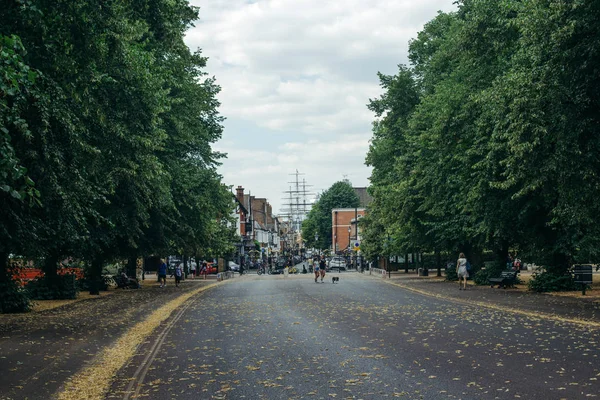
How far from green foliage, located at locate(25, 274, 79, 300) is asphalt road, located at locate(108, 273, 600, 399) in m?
12.0

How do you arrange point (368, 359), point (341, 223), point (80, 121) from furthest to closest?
1. point (341, 223)
2. point (80, 121)
3. point (368, 359)

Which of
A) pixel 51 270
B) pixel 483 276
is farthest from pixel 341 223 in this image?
pixel 51 270

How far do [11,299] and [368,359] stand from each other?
1511 centimetres

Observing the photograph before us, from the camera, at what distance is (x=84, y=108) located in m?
17.6

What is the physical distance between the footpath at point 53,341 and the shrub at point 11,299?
67cm

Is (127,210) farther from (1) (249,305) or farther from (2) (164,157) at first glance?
(1) (249,305)

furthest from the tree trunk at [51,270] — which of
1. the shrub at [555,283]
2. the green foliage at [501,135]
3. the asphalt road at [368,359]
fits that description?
the shrub at [555,283]

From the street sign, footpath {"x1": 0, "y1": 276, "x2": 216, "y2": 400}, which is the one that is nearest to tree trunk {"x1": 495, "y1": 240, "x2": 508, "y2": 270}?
the street sign

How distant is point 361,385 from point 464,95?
2408 centimetres

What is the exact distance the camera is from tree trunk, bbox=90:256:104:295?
32.5 m

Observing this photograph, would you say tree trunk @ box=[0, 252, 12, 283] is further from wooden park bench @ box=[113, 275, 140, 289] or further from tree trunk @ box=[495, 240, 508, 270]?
tree trunk @ box=[495, 240, 508, 270]

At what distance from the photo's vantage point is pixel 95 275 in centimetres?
3378

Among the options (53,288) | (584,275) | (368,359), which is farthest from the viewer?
(53,288)

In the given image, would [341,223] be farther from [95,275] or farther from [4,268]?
[4,268]
